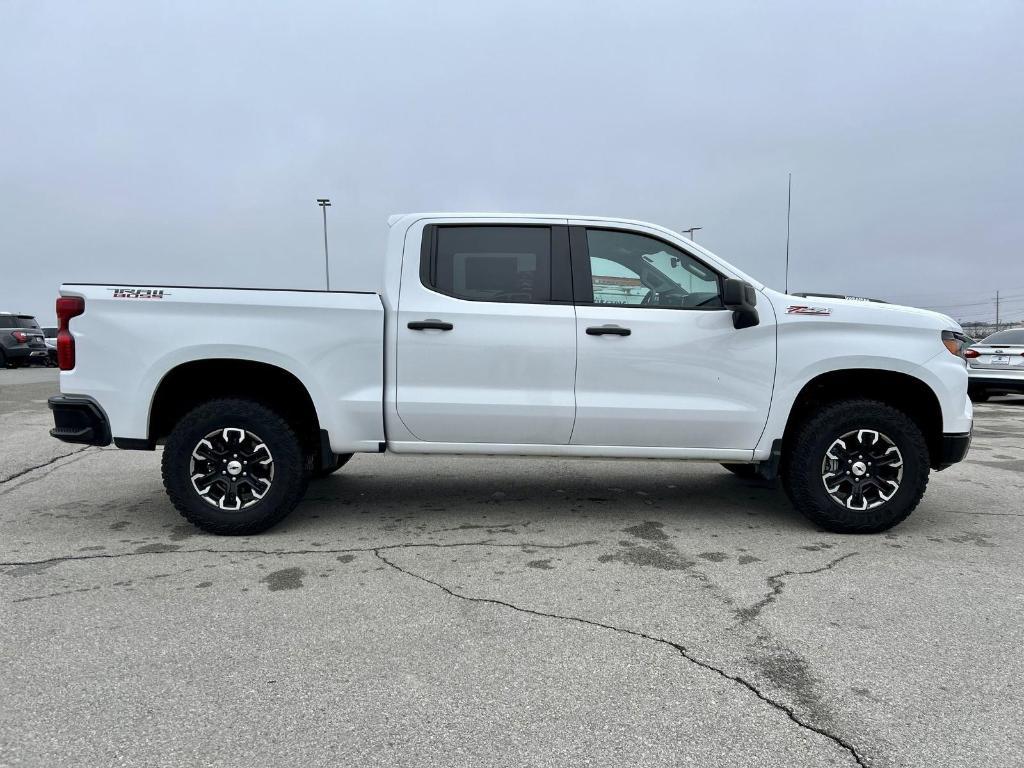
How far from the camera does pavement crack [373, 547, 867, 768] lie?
2.23 meters

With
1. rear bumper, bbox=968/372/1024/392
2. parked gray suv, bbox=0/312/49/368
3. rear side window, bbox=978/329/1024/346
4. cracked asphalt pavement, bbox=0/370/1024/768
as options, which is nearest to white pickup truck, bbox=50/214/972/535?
cracked asphalt pavement, bbox=0/370/1024/768

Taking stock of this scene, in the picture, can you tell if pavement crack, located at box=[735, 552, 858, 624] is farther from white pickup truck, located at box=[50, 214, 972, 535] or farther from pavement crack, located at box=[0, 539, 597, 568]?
pavement crack, located at box=[0, 539, 597, 568]

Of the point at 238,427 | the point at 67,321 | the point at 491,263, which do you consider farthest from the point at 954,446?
the point at 67,321

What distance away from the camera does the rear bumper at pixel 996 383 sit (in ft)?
39.8

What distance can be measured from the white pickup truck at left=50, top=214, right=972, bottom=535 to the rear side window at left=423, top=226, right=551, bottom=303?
13 mm

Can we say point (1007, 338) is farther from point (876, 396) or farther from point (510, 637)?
point (510, 637)

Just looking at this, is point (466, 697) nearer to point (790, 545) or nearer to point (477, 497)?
point (790, 545)

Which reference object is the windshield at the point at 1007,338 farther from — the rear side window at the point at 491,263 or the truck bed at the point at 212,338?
the truck bed at the point at 212,338

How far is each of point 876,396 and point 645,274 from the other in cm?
177

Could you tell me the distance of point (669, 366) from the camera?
4387mm

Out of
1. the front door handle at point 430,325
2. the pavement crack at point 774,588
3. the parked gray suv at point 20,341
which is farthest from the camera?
the parked gray suv at point 20,341

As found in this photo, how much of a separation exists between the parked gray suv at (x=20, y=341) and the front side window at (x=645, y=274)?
24978 millimetres

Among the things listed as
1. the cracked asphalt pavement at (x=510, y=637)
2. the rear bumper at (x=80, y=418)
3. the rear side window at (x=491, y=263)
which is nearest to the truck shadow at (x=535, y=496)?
the cracked asphalt pavement at (x=510, y=637)

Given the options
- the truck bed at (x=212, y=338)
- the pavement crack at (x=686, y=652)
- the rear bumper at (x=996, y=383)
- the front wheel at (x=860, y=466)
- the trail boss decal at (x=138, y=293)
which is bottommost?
the rear bumper at (x=996, y=383)
